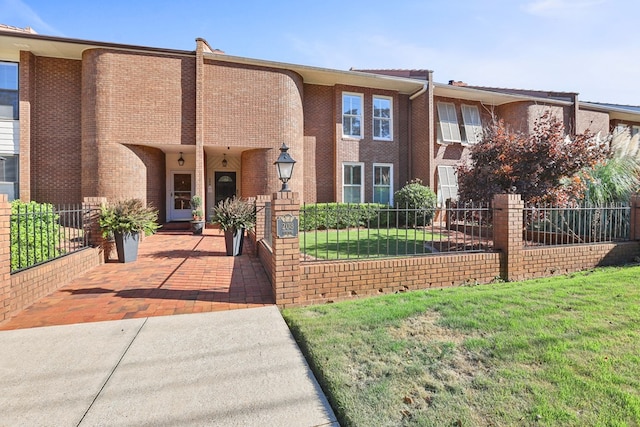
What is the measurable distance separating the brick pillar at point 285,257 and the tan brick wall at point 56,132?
11.2 meters

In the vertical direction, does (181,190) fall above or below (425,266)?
above

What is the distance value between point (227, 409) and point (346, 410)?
845 millimetres

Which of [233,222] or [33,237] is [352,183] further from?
[33,237]

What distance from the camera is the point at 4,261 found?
12.8ft

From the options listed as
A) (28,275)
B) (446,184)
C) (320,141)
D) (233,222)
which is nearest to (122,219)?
(233,222)

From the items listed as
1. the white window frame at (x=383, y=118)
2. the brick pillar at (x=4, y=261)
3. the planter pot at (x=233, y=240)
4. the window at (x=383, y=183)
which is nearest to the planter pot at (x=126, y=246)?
the planter pot at (x=233, y=240)

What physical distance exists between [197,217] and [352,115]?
8.17 meters

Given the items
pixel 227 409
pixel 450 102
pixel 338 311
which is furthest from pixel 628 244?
pixel 450 102

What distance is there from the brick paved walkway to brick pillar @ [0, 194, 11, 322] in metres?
0.19

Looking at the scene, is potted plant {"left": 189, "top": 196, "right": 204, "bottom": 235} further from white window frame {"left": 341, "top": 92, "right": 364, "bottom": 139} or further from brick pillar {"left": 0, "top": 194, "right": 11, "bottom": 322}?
brick pillar {"left": 0, "top": 194, "right": 11, "bottom": 322}

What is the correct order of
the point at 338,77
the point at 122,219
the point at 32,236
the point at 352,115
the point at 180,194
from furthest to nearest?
the point at 180,194, the point at 352,115, the point at 338,77, the point at 122,219, the point at 32,236

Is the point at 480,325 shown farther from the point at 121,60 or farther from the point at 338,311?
the point at 121,60

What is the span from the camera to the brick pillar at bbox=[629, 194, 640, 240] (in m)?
7.28

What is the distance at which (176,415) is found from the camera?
7.38 feet
